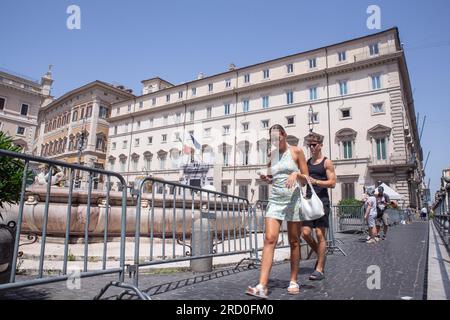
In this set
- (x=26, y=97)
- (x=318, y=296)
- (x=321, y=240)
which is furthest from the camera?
(x=26, y=97)

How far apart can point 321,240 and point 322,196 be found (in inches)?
28.3

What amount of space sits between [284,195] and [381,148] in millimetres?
29860

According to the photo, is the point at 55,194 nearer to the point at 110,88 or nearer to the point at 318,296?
the point at 318,296

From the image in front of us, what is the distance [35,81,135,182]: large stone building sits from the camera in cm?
4953

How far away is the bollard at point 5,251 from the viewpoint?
2.62 metres

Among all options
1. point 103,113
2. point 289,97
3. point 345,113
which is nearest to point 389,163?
point 345,113

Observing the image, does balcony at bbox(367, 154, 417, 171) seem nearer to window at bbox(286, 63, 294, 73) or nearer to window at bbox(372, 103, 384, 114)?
window at bbox(372, 103, 384, 114)

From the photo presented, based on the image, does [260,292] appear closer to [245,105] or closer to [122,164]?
[245,105]

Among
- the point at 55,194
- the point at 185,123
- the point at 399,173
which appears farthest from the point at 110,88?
the point at 55,194

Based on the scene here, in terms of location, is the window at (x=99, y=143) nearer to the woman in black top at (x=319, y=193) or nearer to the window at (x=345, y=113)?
the window at (x=345, y=113)

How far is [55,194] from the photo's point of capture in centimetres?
709

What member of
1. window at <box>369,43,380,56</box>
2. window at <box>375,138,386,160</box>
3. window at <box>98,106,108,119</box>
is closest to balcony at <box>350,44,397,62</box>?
window at <box>369,43,380,56</box>

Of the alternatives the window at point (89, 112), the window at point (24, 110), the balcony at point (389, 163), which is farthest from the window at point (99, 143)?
A: the balcony at point (389, 163)

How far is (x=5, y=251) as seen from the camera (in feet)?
8.68
